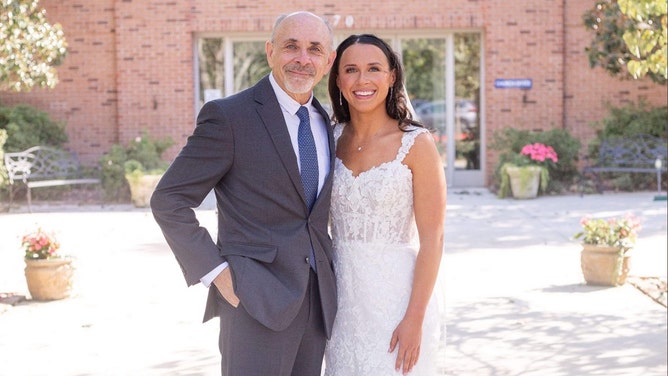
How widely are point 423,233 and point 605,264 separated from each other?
16.4 feet

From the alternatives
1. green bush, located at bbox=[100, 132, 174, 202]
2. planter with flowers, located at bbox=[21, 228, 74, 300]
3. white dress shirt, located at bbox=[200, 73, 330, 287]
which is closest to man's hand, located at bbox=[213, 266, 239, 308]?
white dress shirt, located at bbox=[200, 73, 330, 287]

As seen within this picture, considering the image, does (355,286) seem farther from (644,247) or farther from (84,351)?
(644,247)

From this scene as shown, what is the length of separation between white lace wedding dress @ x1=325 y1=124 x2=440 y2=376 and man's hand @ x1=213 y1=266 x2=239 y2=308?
0.55 metres

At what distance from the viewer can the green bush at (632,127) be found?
1556 cm

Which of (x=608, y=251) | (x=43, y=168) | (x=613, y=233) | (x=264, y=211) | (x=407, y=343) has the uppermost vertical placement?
(x=264, y=211)

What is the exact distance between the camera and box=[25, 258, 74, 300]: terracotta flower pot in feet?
24.6

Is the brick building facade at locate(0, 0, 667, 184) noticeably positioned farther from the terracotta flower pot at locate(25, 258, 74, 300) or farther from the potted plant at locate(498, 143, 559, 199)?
the terracotta flower pot at locate(25, 258, 74, 300)

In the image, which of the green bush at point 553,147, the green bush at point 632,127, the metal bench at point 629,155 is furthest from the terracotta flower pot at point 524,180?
the green bush at point 632,127

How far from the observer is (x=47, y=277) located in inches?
295

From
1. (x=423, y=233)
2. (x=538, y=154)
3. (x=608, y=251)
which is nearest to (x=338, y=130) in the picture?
(x=423, y=233)

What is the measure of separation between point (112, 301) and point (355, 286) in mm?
4447

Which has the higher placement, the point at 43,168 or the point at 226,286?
the point at 226,286

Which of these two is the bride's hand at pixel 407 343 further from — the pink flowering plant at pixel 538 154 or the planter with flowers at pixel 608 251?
the pink flowering plant at pixel 538 154

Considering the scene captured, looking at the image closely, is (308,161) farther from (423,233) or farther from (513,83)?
(513,83)
